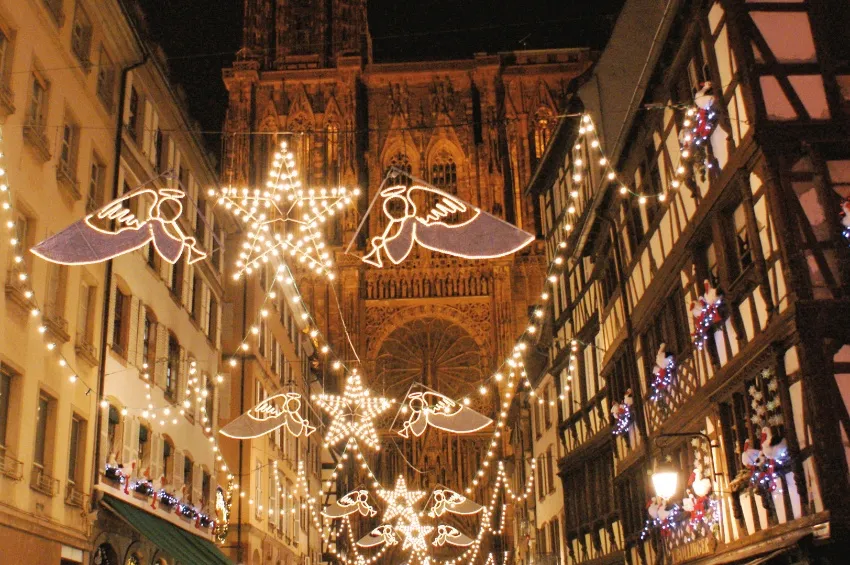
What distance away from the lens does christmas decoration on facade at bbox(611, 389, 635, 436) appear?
18109 mm

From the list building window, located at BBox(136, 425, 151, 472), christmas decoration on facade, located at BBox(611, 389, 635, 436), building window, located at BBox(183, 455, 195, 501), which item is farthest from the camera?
building window, located at BBox(183, 455, 195, 501)

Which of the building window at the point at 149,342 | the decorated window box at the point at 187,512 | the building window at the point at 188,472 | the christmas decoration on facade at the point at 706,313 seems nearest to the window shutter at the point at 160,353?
the building window at the point at 149,342

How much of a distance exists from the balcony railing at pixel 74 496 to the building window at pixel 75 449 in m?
0.14

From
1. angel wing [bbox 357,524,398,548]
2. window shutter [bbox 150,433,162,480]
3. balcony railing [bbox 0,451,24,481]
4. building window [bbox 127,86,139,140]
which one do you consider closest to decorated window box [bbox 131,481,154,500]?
window shutter [bbox 150,433,162,480]

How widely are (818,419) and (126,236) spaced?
25.5 feet

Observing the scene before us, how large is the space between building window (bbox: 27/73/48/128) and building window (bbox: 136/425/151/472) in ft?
23.3

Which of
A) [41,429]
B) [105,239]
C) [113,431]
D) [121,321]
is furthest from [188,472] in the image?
[105,239]

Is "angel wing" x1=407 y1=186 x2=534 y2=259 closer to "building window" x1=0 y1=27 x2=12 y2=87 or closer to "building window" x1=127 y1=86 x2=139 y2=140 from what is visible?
"building window" x1=0 y1=27 x2=12 y2=87

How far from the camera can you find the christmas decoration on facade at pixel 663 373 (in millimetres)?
15411

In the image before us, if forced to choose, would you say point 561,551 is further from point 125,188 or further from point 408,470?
point 408,470

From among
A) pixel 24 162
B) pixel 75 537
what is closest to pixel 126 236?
pixel 24 162

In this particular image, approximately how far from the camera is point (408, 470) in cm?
4806

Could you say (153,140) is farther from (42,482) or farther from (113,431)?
(42,482)

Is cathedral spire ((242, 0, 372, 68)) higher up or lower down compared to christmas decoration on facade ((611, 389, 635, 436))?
higher up
